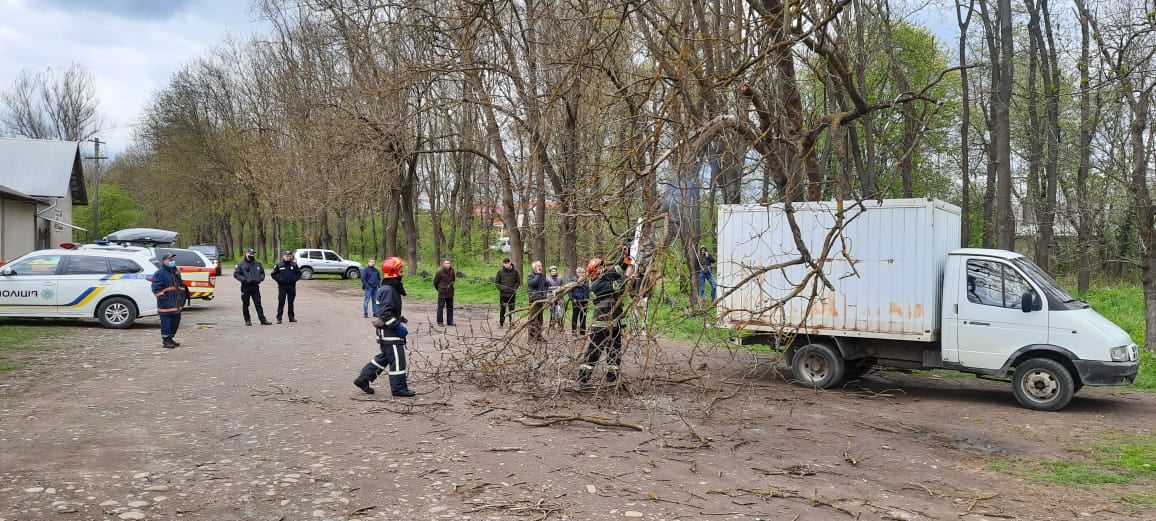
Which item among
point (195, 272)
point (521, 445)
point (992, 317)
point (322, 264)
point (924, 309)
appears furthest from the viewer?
point (322, 264)

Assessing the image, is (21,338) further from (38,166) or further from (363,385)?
(38,166)

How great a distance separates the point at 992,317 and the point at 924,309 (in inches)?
30.5

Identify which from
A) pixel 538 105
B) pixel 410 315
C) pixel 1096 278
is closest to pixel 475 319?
pixel 410 315

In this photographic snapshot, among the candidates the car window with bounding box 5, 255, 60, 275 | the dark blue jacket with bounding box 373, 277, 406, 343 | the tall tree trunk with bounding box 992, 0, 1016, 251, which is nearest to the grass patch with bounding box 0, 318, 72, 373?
the car window with bounding box 5, 255, 60, 275

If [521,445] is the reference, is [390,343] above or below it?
above

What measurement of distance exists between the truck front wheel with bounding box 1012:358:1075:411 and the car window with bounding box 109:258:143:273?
1554 centimetres

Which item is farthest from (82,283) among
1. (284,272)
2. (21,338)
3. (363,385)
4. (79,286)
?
(363,385)

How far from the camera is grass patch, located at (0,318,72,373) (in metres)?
11.0

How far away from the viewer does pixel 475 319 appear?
1912 cm

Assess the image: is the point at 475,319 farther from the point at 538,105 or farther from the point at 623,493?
the point at 623,493

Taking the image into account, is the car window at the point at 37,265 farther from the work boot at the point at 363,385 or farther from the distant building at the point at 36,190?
the distant building at the point at 36,190

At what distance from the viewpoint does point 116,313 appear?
50.4 feet

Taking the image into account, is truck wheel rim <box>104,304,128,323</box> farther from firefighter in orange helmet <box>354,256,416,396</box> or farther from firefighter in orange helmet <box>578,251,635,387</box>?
firefighter in orange helmet <box>578,251,635,387</box>

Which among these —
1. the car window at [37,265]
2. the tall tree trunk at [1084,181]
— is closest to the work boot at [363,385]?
the car window at [37,265]
